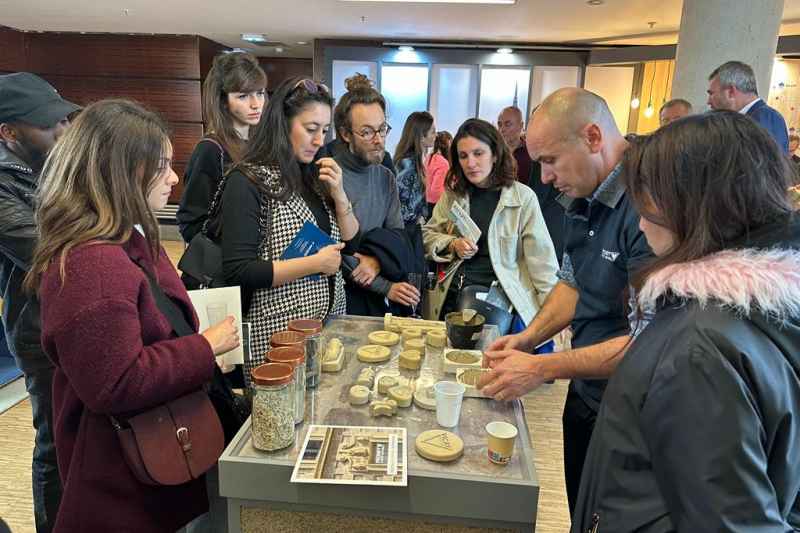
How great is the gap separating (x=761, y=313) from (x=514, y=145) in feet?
12.9

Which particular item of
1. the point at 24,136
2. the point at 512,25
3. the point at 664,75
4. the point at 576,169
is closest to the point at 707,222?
the point at 576,169

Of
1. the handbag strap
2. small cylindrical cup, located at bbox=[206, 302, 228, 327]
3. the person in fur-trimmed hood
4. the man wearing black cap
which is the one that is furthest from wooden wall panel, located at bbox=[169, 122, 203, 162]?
the person in fur-trimmed hood

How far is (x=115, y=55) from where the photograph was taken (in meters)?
7.65

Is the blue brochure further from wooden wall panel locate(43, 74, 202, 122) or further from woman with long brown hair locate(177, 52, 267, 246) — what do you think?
wooden wall panel locate(43, 74, 202, 122)

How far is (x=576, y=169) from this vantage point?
1457mm

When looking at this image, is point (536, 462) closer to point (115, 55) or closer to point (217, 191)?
point (217, 191)

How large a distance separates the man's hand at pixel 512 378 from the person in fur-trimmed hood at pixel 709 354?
0.36m

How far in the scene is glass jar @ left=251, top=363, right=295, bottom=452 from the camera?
1026mm

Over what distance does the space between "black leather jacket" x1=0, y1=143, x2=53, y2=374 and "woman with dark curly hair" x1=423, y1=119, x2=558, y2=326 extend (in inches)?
63.0

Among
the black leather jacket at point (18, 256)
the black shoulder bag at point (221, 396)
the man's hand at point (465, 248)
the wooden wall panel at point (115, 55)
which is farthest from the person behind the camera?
the wooden wall panel at point (115, 55)

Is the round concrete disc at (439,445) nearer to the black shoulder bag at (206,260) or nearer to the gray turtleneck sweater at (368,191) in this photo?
the black shoulder bag at (206,260)

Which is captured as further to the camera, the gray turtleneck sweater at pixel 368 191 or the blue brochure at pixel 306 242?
the gray turtleneck sweater at pixel 368 191

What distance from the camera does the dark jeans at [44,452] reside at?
5.33ft

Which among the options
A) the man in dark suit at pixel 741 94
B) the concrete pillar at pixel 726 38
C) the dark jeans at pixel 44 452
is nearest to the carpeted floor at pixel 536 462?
the dark jeans at pixel 44 452
